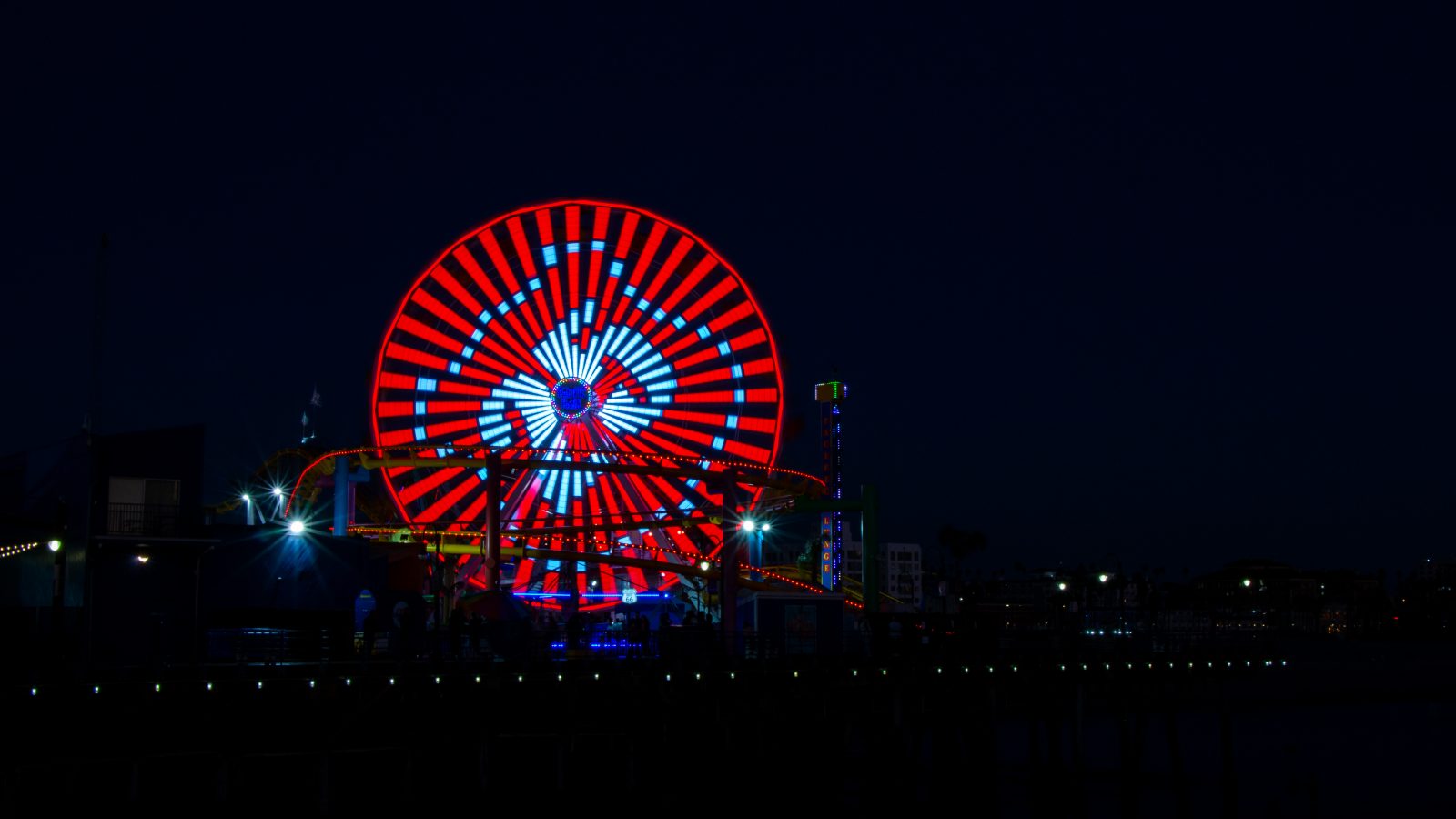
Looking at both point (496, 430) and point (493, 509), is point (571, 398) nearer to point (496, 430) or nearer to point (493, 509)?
point (496, 430)

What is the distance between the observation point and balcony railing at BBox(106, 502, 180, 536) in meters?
34.9

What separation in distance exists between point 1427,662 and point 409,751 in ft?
176

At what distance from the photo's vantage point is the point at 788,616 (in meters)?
37.3

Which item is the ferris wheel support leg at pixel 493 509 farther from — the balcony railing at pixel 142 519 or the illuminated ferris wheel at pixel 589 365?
the balcony railing at pixel 142 519

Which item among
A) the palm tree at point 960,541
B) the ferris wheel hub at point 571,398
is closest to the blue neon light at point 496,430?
the ferris wheel hub at point 571,398

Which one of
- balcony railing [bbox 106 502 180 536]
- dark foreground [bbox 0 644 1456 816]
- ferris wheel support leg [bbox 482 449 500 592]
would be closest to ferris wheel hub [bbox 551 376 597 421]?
ferris wheel support leg [bbox 482 449 500 592]

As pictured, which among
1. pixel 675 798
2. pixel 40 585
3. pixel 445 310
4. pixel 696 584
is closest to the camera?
pixel 675 798

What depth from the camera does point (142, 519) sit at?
35.3m

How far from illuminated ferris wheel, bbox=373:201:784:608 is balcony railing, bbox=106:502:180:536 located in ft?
39.3

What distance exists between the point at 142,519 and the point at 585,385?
17906 mm

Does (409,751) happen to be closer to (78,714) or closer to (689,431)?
(78,714)

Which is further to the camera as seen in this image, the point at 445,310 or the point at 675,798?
the point at 445,310

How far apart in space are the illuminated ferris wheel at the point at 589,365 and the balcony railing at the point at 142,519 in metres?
12.0

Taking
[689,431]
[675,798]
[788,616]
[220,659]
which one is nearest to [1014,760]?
[788,616]
